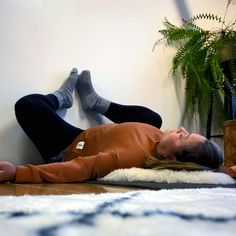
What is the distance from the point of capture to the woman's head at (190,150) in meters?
1.32

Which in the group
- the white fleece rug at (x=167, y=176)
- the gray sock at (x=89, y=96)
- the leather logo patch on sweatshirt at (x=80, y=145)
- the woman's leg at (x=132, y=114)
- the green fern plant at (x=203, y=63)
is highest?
the green fern plant at (x=203, y=63)

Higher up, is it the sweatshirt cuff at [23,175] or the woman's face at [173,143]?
the woman's face at [173,143]

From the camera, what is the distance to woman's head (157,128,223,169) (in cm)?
132

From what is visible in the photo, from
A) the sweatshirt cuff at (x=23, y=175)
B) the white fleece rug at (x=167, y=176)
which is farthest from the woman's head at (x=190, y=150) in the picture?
the sweatshirt cuff at (x=23, y=175)

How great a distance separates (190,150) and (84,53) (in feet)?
3.13

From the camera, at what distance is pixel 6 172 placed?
3.59 ft

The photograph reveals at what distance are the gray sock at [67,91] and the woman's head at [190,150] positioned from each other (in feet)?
2.15

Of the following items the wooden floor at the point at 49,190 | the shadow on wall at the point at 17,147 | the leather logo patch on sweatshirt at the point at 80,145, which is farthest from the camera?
the shadow on wall at the point at 17,147

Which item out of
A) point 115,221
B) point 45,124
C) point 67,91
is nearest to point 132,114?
point 67,91

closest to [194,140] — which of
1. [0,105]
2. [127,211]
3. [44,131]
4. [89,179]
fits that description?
[89,179]

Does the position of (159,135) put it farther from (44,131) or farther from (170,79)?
(170,79)

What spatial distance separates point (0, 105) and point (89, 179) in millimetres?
736

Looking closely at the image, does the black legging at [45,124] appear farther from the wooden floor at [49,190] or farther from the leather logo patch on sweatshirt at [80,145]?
the wooden floor at [49,190]

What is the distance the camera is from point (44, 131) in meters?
1.66
